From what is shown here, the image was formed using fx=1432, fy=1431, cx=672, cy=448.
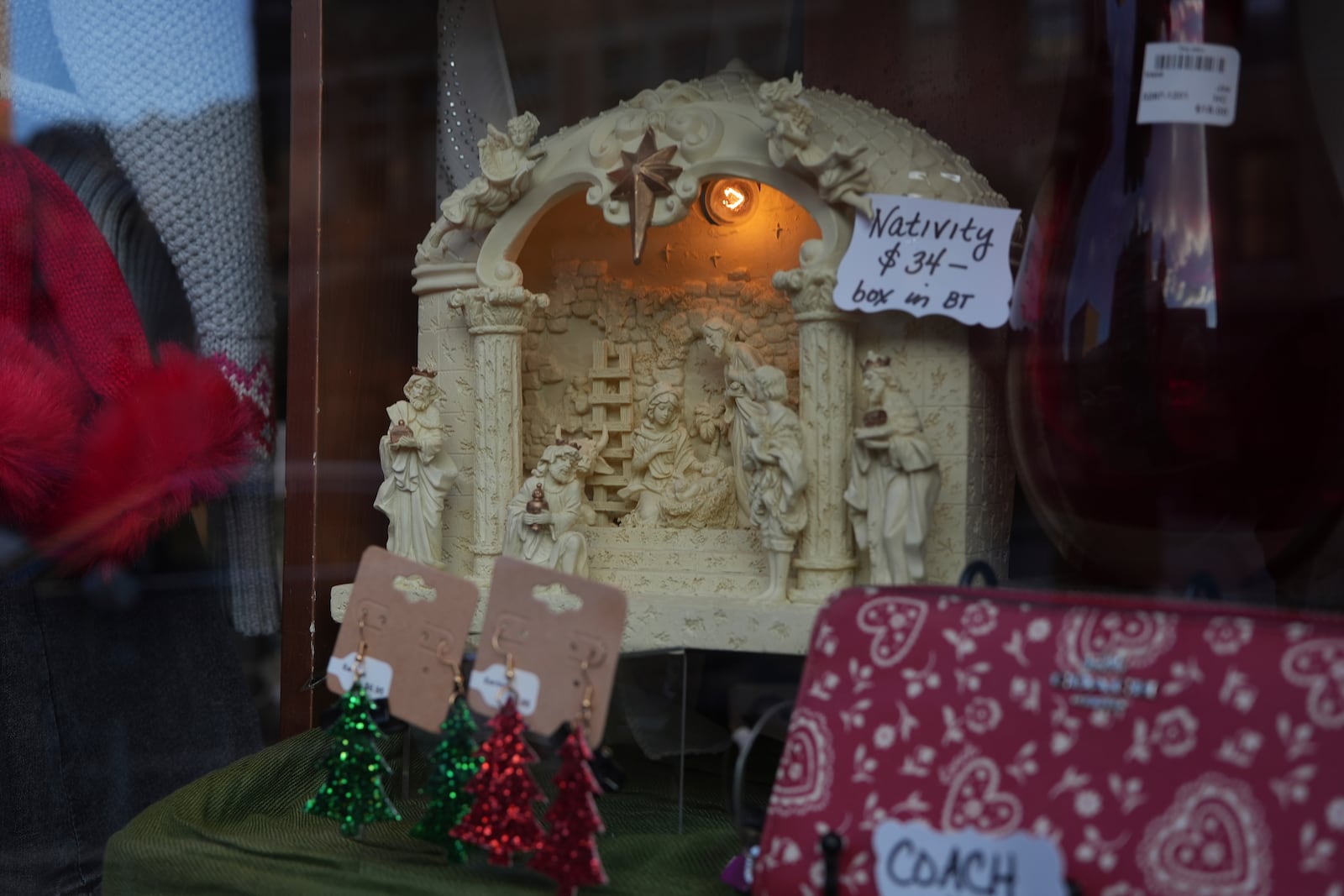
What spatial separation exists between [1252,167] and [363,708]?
104cm

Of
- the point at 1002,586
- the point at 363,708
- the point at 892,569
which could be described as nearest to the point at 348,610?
the point at 363,708

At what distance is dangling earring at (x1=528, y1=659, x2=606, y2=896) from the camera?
1.34 metres

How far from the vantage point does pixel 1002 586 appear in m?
1.40

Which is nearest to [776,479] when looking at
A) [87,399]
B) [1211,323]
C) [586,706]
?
[586,706]

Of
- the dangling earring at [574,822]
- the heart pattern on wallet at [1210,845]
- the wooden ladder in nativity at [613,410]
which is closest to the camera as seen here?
the heart pattern on wallet at [1210,845]

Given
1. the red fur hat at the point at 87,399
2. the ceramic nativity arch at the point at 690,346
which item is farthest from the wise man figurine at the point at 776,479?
the red fur hat at the point at 87,399

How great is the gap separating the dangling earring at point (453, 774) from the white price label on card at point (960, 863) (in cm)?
46

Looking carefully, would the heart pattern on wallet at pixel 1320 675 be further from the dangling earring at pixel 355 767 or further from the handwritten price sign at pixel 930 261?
the dangling earring at pixel 355 767

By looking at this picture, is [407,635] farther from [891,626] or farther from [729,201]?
[729,201]

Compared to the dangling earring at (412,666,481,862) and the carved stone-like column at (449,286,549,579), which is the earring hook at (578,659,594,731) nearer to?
the dangling earring at (412,666,481,862)

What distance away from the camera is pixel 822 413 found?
1642 millimetres

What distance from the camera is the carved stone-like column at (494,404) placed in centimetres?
187

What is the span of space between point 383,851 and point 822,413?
68cm

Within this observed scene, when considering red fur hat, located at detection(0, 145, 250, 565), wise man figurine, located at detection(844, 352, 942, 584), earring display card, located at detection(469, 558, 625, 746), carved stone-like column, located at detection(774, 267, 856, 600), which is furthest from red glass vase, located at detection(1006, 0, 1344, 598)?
red fur hat, located at detection(0, 145, 250, 565)
